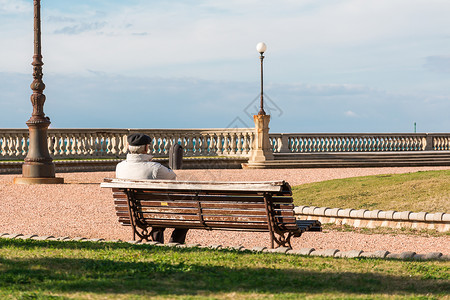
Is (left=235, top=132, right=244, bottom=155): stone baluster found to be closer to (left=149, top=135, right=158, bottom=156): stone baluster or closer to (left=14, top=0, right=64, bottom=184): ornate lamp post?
(left=149, top=135, right=158, bottom=156): stone baluster

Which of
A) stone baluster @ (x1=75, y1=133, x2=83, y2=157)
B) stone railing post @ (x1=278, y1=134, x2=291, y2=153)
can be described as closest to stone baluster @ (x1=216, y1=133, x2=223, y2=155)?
stone railing post @ (x1=278, y1=134, x2=291, y2=153)

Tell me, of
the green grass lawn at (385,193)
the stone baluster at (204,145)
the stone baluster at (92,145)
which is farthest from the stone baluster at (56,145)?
the green grass lawn at (385,193)

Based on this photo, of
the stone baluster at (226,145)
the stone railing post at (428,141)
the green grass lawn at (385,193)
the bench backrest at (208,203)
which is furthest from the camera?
the stone railing post at (428,141)

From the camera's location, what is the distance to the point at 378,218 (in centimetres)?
1159

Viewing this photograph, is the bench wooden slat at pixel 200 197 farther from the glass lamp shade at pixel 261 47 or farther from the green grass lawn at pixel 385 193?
the glass lamp shade at pixel 261 47

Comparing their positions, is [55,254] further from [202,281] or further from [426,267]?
[426,267]

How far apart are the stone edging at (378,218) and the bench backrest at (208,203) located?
398cm

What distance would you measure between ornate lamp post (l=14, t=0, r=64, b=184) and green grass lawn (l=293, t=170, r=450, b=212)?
7272mm

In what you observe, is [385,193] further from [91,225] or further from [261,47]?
[261,47]

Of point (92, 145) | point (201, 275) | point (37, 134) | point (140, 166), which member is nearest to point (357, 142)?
point (92, 145)

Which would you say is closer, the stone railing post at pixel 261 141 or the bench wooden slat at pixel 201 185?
the bench wooden slat at pixel 201 185

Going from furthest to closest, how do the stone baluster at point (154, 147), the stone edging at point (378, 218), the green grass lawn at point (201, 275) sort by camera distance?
1. the stone baluster at point (154, 147)
2. the stone edging at point (378, 218)
3. the green grass lawn at point (201, 275)

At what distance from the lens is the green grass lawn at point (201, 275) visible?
5.66 m

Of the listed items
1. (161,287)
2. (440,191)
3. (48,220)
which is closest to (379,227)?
(440,191)
